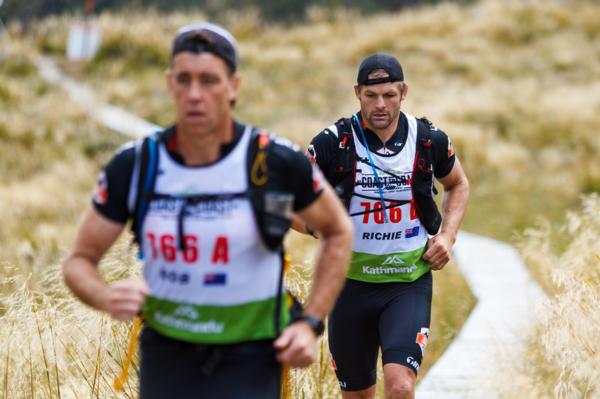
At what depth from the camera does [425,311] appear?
4.55 metres

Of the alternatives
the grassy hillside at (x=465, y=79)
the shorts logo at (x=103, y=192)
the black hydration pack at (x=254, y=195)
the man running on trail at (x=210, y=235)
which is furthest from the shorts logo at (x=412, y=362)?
the grassy hillside at (x=465, y=79)

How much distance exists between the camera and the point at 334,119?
20.7 m

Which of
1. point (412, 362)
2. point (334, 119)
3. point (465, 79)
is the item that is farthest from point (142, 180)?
point (465, 79)

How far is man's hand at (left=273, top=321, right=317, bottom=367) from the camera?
285 cm

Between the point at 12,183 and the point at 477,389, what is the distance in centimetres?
1245

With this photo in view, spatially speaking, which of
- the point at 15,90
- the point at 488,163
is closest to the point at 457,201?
the point at 488,163

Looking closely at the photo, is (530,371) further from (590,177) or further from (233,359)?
(590,177)

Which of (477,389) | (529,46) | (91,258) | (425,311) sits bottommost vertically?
(477,389)

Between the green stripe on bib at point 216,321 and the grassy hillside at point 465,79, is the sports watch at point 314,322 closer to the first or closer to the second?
the green stripe on bib at point 216,321

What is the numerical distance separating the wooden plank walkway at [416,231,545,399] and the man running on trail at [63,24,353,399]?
243cm

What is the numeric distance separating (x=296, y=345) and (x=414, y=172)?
1899 millimetres

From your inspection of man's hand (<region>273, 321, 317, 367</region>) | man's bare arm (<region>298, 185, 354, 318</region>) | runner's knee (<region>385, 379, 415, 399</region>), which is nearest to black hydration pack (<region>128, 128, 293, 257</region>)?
man's bare arm (<region>298, 185, 354, 318</region>)

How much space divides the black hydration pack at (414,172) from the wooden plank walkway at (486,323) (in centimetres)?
88

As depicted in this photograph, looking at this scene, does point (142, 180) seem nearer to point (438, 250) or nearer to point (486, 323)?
point (438, 250)
